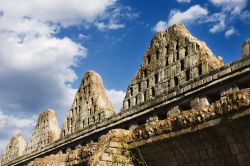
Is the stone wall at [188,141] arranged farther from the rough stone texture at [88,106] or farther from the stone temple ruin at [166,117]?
the rough stone texture at [88,106]

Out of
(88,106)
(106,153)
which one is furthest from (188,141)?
(88,106)

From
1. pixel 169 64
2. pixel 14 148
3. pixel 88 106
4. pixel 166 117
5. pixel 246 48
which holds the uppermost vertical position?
pixel 169 64

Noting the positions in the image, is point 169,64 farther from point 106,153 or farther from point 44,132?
point 44,132

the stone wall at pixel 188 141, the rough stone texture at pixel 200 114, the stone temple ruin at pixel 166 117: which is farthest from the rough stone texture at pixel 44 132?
the rough stone texture at pixel 200 114

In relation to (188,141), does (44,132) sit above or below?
above

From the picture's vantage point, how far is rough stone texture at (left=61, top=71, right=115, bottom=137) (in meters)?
26.4

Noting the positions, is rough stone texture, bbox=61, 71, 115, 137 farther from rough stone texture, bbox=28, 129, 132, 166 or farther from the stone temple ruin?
rough stone texture, bbox=28, 129, 132, 166

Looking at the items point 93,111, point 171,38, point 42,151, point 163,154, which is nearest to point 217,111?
point 163,154

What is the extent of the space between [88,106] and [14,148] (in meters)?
15.5

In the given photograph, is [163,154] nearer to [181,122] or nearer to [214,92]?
[181,122]

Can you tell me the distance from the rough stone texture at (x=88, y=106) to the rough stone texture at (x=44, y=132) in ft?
12.3

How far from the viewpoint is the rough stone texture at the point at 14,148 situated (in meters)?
39.3

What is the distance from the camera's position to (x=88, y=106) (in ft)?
90.8

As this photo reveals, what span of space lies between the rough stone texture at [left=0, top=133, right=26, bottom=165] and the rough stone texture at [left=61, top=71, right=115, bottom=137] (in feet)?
38.6
